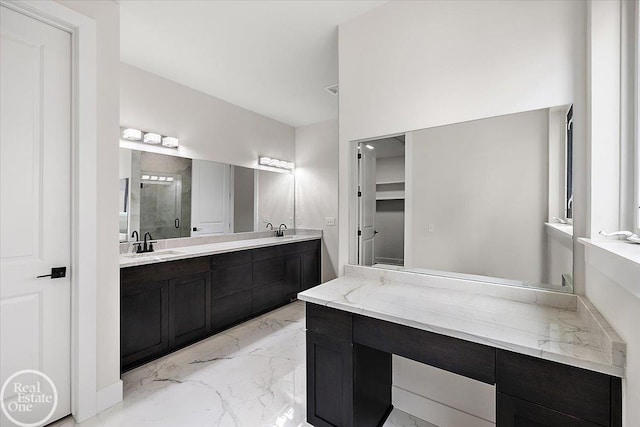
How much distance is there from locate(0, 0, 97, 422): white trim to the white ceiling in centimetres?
51

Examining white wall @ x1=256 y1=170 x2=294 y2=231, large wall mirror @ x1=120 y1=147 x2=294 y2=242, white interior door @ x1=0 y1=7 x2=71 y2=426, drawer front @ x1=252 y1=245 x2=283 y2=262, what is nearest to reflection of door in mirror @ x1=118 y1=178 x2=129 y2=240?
large wall mirror @ x1=120 y1=147 x2=294 y2=242

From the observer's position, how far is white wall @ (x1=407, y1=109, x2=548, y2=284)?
1.49 meters

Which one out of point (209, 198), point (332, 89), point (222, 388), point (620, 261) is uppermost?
point (332, 89)

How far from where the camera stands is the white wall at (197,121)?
283 cm

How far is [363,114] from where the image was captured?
6.72 ft

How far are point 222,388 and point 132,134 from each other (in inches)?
97.9

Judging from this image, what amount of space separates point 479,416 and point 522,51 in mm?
2001

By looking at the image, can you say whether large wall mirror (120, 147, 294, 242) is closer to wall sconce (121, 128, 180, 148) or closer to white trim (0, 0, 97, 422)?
wall sconce (121, 128, 180, 148)

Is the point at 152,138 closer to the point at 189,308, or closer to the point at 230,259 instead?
the point at 230,259

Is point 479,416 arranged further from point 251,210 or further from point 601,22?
point 251,210

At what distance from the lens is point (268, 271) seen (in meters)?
3.54

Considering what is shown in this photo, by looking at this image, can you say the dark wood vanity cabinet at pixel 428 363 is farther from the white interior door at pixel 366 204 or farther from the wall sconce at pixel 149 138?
the wall sconce at pixel 149 138

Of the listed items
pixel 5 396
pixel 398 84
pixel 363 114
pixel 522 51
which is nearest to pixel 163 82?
pixel 363 114

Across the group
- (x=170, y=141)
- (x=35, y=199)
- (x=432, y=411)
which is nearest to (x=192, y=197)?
(x=170, y=141)
